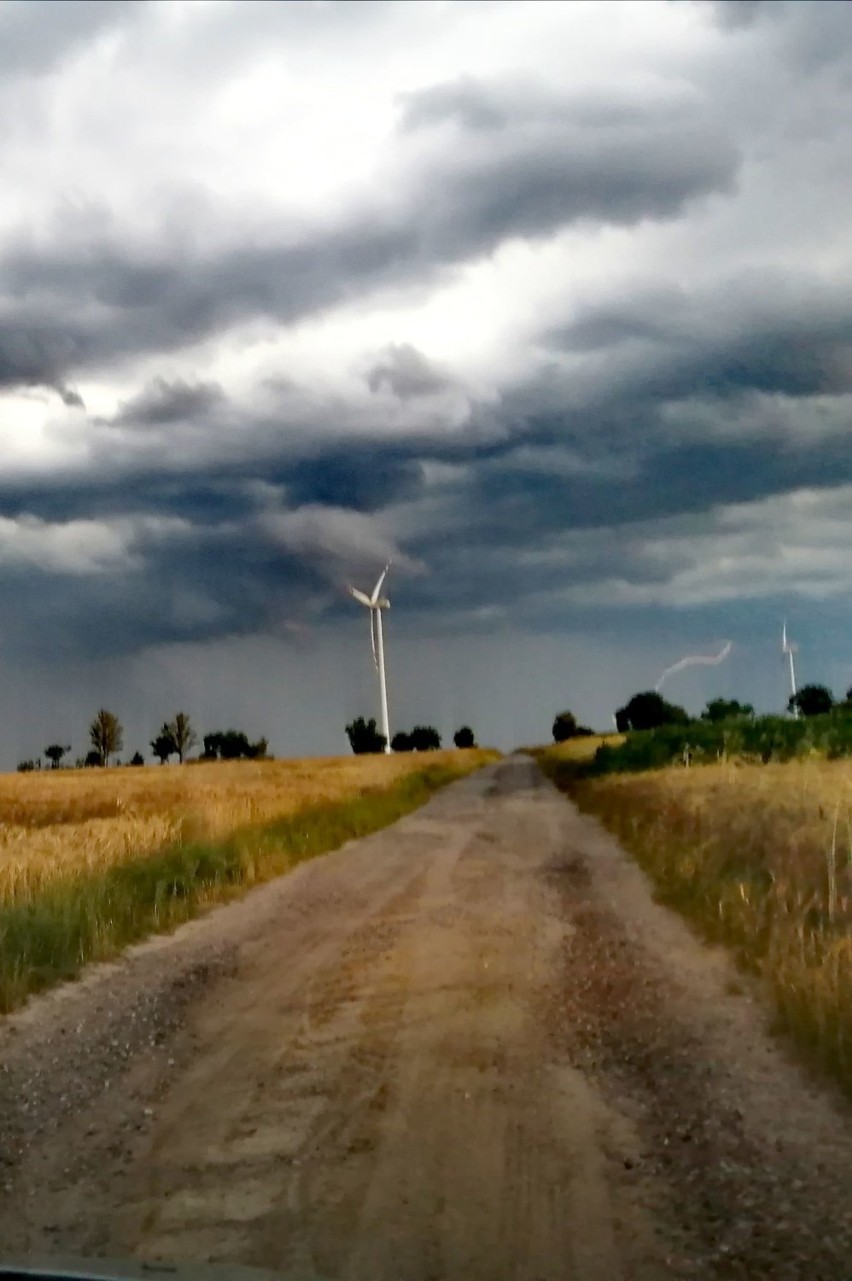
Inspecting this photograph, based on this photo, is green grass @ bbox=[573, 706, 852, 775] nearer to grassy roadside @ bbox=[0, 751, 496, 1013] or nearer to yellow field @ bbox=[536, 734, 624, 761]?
yellow field @ bbox=[536, 734, 624, 761]

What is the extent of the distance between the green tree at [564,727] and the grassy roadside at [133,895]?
445 ft

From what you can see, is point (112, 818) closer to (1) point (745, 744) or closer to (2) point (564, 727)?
(1) point (745, 744)

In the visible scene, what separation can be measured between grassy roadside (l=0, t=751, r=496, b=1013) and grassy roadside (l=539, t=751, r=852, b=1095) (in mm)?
6012

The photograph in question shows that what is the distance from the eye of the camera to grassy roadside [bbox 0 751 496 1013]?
1199cm

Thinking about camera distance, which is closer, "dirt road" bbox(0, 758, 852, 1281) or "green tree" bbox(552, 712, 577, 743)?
"dirt road" bbox(0, 758, 852, 1281)

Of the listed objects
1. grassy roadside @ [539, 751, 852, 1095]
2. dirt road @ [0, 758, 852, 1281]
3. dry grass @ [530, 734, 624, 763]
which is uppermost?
dry grass @ [530, 734, 624, 763]

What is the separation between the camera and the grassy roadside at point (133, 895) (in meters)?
12.0

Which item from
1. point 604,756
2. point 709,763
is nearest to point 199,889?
point 709,763

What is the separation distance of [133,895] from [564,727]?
15038 centimetres

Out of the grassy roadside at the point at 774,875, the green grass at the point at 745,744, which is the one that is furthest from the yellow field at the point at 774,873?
the green grass at the point at 745,744

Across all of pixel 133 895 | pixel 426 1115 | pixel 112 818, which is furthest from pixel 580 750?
pixel 426 1115

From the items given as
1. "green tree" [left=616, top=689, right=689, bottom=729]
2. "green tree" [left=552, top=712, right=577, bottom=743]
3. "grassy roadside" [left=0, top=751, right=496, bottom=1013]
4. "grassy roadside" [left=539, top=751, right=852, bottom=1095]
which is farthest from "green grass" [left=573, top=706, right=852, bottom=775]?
"green tree" [left=552, top=712, right=577, bottom=743]

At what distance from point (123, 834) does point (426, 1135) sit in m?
15.8

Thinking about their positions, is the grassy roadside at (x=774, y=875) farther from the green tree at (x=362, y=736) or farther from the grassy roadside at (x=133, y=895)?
the green tree at (x=362, y=736)
